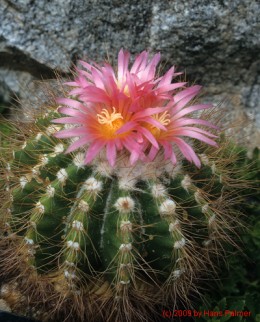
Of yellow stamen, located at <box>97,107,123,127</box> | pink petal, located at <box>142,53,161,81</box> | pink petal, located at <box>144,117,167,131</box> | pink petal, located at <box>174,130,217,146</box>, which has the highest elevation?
pink petal, located at <box>142,53,161,81</box>

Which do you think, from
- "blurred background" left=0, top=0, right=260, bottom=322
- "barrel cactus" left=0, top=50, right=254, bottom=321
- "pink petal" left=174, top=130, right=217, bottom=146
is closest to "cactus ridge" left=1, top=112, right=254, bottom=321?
"barrel cactus" left=0, top=50, right=254, bottom=321

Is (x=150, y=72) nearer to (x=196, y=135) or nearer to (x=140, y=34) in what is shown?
(x=196, y=135)

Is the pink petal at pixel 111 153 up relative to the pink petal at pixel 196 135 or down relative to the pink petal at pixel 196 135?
up

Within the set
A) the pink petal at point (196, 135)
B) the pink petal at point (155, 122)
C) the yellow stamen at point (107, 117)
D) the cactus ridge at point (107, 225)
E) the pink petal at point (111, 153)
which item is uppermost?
the yellow stamen at point (107, 117)

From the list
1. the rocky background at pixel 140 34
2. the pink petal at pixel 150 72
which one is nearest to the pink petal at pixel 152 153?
the pink petal at pixel 150 72

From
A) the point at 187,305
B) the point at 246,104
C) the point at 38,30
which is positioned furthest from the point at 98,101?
the point at 246,104

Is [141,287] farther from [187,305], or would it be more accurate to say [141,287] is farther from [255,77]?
[255,77]

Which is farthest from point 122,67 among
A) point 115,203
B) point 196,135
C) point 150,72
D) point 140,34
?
point 140,34

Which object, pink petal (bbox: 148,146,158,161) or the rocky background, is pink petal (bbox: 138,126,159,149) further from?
the rocky background

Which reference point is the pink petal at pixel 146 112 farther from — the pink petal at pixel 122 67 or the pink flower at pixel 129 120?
the pink petal at pixel 122 67
